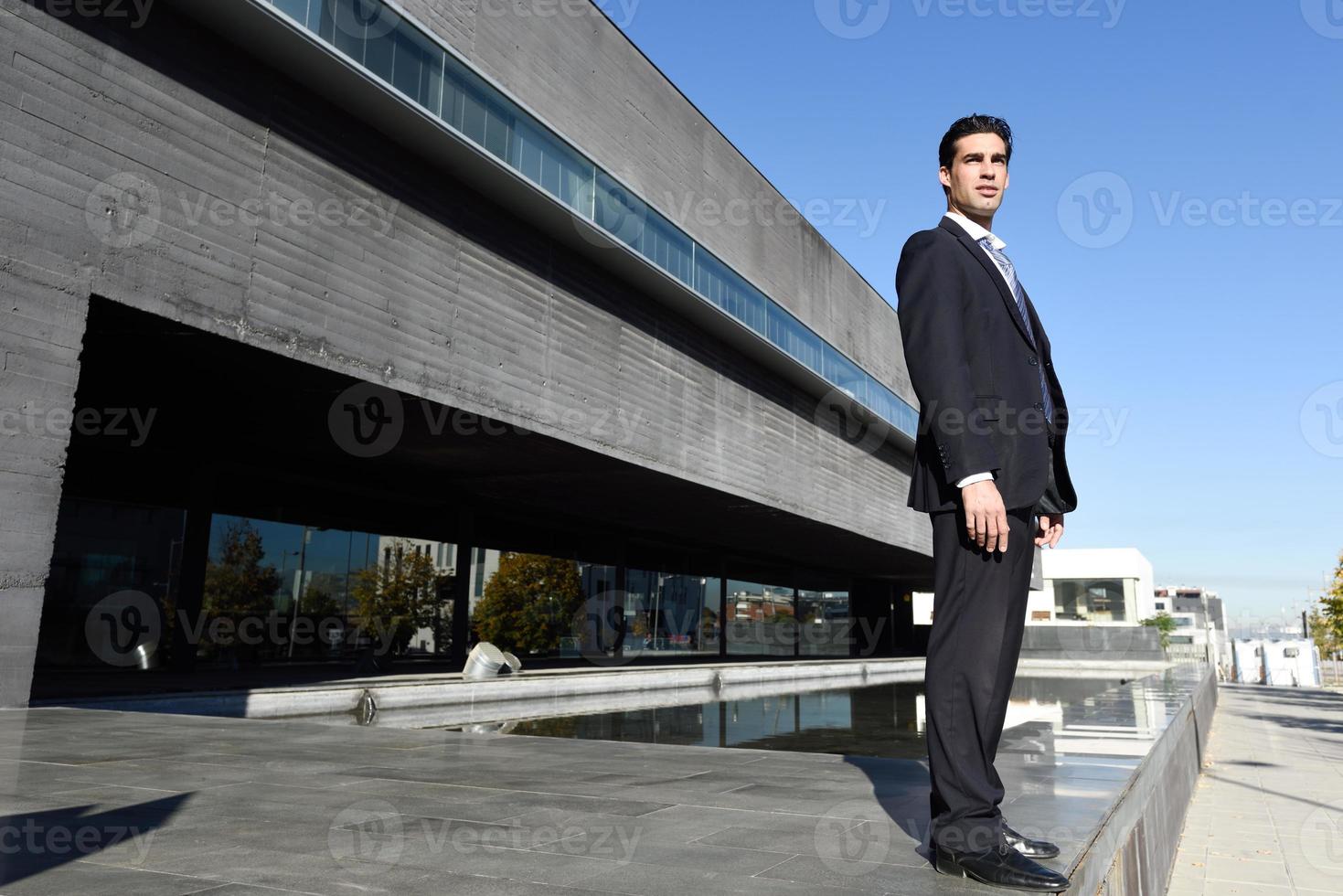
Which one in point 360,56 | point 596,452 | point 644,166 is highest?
point 644,166

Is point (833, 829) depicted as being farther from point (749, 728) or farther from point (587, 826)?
point (749, 728)

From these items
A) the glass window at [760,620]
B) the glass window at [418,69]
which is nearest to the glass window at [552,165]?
the glass window at [418,69]

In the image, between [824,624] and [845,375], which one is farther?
[824,624]

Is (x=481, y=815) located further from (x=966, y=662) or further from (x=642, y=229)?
(x=642, y=229)

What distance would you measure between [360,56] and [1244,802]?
11.5 metres

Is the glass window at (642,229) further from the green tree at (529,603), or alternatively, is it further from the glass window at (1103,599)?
the glass window at (1103,599)

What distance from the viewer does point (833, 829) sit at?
2.87 m

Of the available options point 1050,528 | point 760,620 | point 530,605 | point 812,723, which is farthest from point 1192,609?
point 1050,528

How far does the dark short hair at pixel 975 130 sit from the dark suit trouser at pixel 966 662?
1.14m

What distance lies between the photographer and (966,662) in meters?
2.41

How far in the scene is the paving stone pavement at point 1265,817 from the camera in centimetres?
573

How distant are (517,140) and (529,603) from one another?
14.5 meters

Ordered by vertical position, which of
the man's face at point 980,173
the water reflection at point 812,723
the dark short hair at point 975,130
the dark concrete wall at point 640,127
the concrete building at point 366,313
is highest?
the dark concrete wall at point 640,127

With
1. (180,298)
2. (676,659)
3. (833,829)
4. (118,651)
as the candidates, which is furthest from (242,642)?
(833,829)
